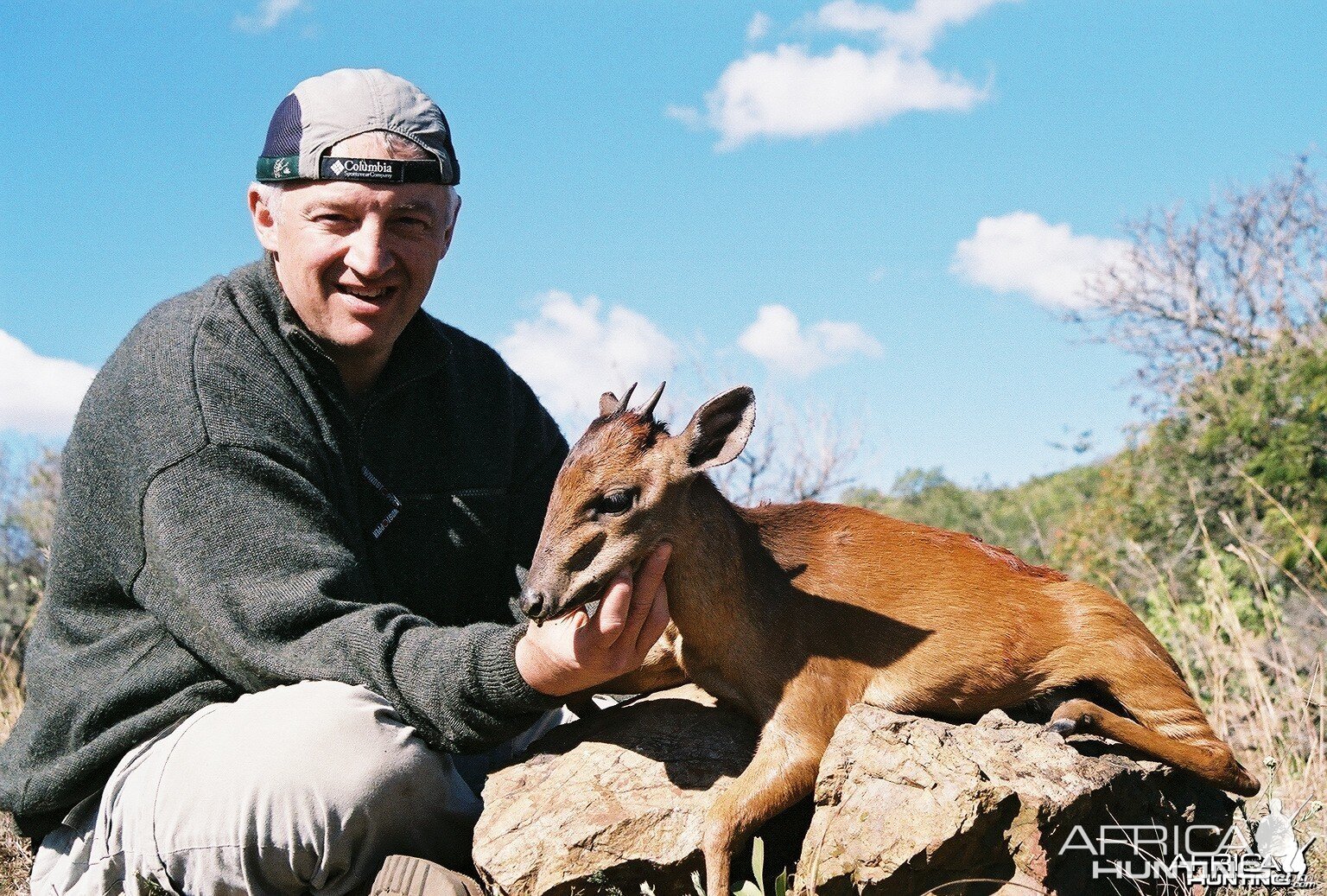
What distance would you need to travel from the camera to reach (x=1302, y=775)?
6.23 m

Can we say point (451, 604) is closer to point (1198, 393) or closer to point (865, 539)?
point (865, 539)

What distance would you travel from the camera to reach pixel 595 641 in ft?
13.2

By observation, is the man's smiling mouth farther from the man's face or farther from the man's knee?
the man's knee

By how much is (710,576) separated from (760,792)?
0.83 m

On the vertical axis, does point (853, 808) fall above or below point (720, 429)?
below

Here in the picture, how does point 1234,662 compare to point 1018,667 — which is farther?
point 1234,662

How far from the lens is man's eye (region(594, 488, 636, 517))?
4.36 meters

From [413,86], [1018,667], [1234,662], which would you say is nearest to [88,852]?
[413,86]

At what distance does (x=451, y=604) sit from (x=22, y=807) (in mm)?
1769

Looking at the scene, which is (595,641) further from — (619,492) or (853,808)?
(853,808)


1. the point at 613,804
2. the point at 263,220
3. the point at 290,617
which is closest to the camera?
the point at 290,617

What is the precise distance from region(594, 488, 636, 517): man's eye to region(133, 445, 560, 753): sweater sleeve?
0.51 meters

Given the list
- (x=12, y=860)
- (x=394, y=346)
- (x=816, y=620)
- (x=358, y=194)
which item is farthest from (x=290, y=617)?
(x=12, y=860)

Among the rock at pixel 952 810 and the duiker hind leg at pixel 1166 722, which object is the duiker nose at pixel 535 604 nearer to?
the rock at pixel 952 810
